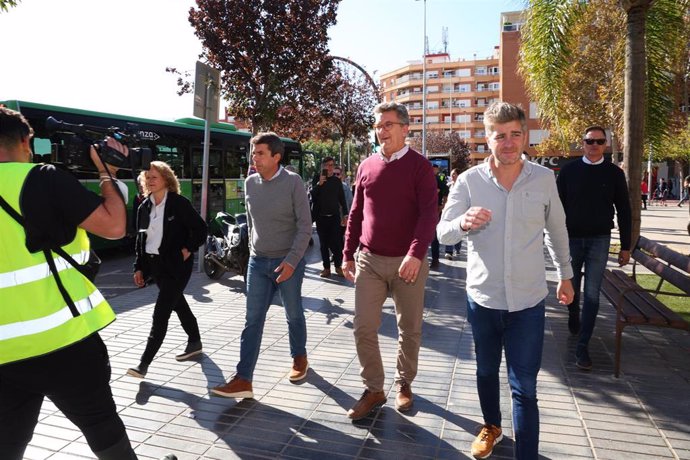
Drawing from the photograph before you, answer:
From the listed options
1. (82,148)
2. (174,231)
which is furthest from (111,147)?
(174,231)

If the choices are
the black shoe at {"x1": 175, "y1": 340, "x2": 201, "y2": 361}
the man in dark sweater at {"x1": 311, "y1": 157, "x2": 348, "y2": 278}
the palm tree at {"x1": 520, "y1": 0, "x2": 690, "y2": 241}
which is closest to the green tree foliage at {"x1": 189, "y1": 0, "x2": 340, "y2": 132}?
the man in dark sweater at {"x1": 311, "y1": 157, "x2": 348, "y2": 278}

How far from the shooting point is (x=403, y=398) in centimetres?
380

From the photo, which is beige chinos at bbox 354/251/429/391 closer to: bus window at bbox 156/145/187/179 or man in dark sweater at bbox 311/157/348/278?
man in dark sweater at bbox 311/157/348/278

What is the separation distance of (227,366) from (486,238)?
2.75m

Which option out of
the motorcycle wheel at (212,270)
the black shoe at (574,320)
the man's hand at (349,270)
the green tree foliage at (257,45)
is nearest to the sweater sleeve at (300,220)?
the man's hand at (349,270)

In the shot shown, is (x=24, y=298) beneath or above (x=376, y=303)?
above

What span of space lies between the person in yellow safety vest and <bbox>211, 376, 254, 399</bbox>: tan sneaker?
166 centimetres

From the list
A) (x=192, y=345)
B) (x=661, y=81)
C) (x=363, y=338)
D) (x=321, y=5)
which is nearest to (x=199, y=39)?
(x=321, y=5)

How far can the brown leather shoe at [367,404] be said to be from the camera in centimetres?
362

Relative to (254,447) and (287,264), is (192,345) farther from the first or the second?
(254,447)

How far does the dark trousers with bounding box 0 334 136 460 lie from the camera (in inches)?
83.0

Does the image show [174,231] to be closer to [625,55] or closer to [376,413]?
[376,413]

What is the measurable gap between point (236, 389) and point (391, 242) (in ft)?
5.01

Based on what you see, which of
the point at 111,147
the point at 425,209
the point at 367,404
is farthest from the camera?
the point at 367,404
